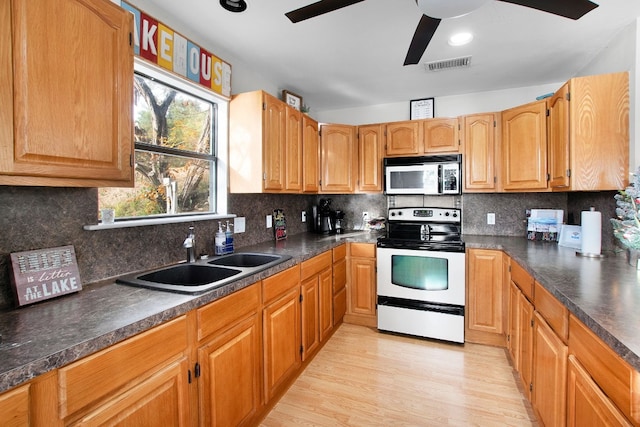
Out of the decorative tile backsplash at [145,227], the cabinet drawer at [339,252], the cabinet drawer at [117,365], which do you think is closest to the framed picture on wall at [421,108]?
the decorative tile backsplash at [145,227]

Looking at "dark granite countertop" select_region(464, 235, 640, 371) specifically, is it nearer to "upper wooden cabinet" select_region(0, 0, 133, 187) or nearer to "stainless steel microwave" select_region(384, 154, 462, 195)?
"stainless steel microwave" select_region(384, 154, 462, 195)

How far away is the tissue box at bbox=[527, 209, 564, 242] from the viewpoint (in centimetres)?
274

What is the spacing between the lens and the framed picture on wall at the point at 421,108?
3.42 m

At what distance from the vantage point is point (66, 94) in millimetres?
1107

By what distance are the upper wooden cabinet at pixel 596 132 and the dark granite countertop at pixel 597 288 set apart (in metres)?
0.51

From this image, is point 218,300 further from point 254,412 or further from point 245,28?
point 245,28

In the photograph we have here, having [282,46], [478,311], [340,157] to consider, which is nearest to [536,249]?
[478,311]

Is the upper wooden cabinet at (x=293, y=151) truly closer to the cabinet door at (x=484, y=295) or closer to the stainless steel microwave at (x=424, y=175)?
the stainless steel microwave at (x=424, y=175)

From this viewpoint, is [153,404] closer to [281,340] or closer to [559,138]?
[281,340]

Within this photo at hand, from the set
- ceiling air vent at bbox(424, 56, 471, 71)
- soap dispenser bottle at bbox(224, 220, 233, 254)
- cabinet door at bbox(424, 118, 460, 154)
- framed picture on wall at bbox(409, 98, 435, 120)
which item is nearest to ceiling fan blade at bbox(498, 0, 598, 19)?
ceiling air vent at bbox(424, 56, 471, 71)

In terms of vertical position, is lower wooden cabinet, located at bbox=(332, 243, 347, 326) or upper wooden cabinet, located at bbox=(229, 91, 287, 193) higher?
upper wooden cabinet, located at bbox=(229, 91, 287, 193)

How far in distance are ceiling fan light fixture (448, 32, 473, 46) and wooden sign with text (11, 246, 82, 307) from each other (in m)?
2.62

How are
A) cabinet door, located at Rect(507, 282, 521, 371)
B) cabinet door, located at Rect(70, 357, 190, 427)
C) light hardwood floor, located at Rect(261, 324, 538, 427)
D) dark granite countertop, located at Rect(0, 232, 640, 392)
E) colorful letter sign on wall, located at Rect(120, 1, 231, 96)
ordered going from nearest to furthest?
dark granite countertop, located at Rect(0, 232, 640, 392) → cabinet door, located at Rect(70, 357, 190, 427) → colorful letter sign on wall, located at Rect(120, 1, 231, 96) → light hardwood floor, located at Rect(261, 324, 538, 427) → cabinet door, located at Rect(507, 282, 521, 371)

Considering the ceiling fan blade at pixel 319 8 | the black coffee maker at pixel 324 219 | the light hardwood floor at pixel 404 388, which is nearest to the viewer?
the ceiling fan blade at pixel 319 8
